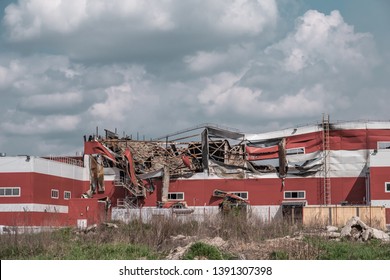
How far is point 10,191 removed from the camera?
5347 cm

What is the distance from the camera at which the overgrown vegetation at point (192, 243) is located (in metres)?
23.5

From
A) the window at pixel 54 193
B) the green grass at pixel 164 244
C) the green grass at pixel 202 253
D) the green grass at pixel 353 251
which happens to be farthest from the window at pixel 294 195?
the green grass at pixel 202 253

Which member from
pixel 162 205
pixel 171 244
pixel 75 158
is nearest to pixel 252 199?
pixel 162 205

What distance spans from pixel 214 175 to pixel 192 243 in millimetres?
32551

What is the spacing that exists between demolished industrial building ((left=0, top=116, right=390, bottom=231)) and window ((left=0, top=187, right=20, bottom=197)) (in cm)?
8

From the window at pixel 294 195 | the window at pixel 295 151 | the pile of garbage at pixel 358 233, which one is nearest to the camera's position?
the pile of garbage at pixel 358 233

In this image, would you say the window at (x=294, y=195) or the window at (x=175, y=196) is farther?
the window at (x=175, y=196)

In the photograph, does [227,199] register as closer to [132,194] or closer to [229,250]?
[132,194]

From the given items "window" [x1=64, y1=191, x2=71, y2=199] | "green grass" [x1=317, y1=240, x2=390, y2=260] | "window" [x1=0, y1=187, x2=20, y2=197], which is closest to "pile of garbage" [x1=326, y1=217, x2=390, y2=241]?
"green grass" [x1=317, y1=240, x2=390, y2=260]

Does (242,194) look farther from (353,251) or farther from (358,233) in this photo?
(353,251)

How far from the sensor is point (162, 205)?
5722cm

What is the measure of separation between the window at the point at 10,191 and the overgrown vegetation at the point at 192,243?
2188 centimetres

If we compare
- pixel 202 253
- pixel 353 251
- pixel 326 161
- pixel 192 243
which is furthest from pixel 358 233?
pixel 326 161

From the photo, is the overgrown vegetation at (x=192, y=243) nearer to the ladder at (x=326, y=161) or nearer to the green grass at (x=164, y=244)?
the green grass at (x=164, y=244)
